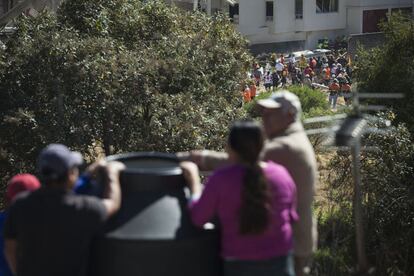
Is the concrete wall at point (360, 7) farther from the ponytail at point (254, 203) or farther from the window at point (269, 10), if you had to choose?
the ponytail at point (254, 203)

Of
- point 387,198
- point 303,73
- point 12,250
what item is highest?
point 12,250

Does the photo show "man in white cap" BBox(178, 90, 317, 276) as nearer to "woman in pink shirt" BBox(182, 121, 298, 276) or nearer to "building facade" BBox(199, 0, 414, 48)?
"woman in pink shirt" BBox(182, 121, 298, 276)

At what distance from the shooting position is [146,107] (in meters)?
10.4

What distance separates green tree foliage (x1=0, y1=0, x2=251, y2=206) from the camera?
9859 millimetres

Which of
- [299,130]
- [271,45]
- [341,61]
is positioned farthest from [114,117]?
[271,45]

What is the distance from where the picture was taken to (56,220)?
10.3 ft

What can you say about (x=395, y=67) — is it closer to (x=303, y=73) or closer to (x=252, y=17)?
(x=303, y=73)

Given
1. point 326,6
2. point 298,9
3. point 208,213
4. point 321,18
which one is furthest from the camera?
Result: point 326,6

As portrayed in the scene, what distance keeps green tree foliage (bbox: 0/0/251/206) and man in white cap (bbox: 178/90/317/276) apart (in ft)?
20.9

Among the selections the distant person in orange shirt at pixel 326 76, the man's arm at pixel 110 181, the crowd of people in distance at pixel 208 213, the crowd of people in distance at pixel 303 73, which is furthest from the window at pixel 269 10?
the crowd of people in distance at pixel 208 213

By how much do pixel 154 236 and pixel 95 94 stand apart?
673 centimetres

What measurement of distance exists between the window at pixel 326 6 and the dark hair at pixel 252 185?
148ft

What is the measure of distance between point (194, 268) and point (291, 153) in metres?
0.70

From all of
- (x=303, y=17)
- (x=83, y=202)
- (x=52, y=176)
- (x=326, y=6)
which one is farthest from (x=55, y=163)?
(x=326, y=6)
